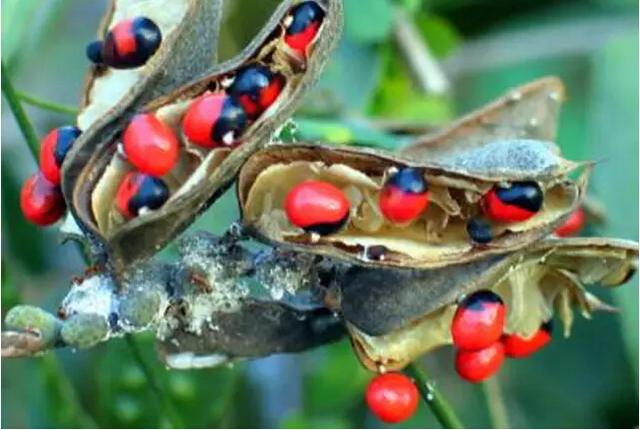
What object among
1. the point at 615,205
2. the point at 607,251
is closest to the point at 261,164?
the point at 607,251

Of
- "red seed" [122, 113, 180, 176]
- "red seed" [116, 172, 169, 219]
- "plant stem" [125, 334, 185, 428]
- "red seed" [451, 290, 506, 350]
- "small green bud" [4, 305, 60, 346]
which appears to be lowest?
"plant stem" [125, 334, 185, 428]

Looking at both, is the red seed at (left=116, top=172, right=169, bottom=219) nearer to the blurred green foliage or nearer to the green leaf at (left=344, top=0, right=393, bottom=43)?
the blurred green foliage

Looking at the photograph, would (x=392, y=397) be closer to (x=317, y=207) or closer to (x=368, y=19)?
(x=317, y=207)

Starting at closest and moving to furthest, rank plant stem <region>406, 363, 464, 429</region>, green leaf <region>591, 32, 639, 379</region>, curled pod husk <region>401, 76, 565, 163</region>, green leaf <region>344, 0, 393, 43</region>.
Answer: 1. plant stem <region>406, 363, 464, 429</region>
2. curled pod husk <region>401, 76, 565, 163</region>
3. green leaf <region>591, 32, 639, 379</region>
4. green leaf <region>344, 0, 393, 43</region>

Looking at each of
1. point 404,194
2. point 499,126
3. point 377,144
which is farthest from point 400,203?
point 377,144

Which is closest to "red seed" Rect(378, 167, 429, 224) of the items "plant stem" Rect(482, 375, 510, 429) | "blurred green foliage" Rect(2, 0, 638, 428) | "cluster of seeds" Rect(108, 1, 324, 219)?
"cluster of seeds" Rect(108, 1, 324, 219)

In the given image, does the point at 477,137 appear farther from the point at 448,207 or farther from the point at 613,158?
→ the point at 613,158

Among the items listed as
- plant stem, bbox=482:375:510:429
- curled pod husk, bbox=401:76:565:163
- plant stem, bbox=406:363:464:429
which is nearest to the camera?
plant stem, bbox=406:363:464:429
